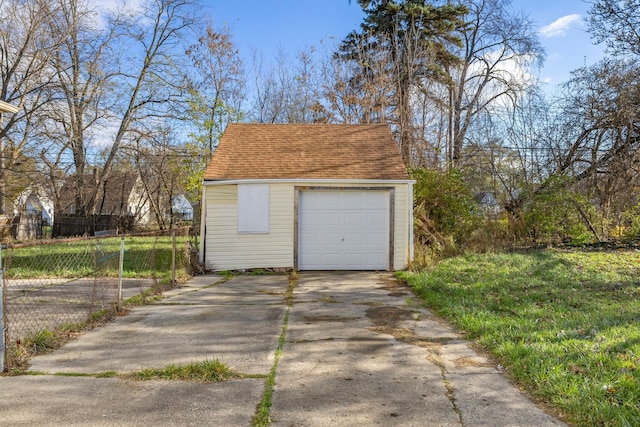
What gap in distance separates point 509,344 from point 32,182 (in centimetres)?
2145

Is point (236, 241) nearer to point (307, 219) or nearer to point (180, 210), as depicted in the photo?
point (307, 219)

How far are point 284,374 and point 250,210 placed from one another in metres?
7.37

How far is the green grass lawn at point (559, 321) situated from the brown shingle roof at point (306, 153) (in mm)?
3176

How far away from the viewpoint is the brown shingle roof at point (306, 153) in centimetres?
1135

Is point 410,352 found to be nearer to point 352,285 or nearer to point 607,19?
point 352,285

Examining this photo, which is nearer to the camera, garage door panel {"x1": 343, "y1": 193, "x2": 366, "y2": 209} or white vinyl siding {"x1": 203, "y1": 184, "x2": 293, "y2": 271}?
white vinyl siding {"x1": 203, "y1": 184, "x2": 293, "y2": 271}

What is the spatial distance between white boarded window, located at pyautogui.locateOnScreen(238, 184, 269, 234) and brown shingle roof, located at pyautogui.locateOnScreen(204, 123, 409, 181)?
0.37 m

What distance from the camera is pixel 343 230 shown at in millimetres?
11289

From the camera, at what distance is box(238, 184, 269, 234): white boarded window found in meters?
11.1

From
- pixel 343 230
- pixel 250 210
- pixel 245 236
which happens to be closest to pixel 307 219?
pixel 343 230

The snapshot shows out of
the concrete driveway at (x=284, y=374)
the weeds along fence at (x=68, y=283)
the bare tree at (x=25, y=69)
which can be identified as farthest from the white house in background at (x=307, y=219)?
the bare tree at (x=25, y=69)

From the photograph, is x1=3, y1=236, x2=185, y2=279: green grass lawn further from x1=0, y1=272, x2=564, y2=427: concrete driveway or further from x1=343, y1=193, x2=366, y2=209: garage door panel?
x1=343, y1=193, x2=366, y2=209: garage door panel

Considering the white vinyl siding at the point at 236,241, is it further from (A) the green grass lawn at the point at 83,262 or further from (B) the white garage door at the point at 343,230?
(A) the green grass lawn at the point at 83,262

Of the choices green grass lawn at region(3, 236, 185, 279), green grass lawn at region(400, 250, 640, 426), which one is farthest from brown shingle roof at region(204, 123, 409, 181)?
green grass lawn at region(400, 250, 640, 426)
